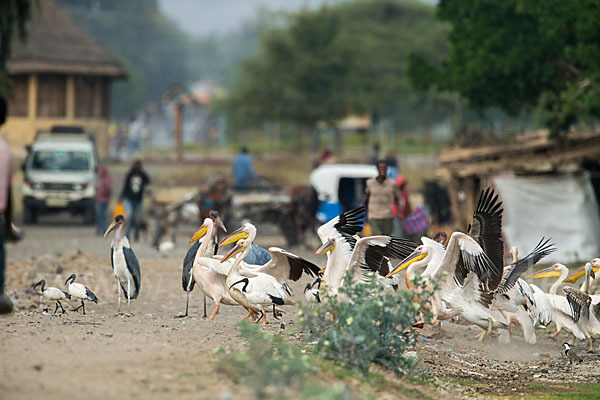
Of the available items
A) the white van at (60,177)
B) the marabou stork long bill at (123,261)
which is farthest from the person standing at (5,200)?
the white van at (60,177)

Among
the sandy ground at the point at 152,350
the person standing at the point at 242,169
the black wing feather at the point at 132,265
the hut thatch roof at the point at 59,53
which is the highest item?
the hut thatch roof at the point at 59,53

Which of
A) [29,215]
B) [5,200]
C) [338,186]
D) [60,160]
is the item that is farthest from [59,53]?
[5,200]

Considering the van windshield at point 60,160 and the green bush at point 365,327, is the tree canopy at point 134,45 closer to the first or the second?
the van windshield at point 60,160

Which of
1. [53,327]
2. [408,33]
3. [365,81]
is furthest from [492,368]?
[408,33]

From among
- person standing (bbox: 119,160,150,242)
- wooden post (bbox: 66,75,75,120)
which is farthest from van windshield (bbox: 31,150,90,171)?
wooden post (bbox: 66,75,75,120)

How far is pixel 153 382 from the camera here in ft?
24.1

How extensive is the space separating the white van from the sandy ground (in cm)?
921

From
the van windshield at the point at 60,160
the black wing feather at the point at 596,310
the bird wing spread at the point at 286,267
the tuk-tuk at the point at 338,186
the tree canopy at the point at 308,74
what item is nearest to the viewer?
the bird wing spread at the point at 286,267

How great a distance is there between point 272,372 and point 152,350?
5.27 ft

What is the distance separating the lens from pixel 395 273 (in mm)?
11039

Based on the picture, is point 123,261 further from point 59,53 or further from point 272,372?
point 59,53

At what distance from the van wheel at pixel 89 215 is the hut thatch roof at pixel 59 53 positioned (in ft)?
53.6

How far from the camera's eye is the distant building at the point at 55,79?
42281mm

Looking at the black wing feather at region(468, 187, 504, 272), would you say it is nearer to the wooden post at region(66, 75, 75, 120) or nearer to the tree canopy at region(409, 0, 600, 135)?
the tree canopy at region(409, 0, 600, 135)
